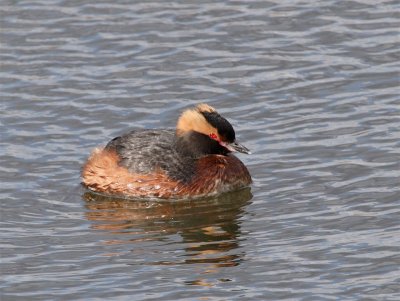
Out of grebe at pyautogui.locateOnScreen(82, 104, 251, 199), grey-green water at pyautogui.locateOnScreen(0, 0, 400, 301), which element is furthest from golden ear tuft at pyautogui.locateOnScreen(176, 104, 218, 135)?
grey-green water at pyautogui.locateOnScreen(0, 0, 400, 301)

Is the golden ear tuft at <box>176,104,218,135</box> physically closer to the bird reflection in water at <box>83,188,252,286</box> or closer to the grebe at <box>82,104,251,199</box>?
the grebe at <box>82,104,251,199</box>

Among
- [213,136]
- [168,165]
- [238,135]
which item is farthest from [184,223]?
[238,135]

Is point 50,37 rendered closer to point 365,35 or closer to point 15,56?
point 15,56

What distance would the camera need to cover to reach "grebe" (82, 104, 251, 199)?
14.4 meters

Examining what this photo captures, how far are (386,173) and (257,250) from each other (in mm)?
2432

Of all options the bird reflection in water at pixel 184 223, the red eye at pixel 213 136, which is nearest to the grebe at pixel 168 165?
the red eye at pixel 213 136

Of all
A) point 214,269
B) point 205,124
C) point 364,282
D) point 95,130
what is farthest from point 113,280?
point 95,130

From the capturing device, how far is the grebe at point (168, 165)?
14445mm

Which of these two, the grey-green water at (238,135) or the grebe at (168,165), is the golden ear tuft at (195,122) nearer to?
the grebe at (168,165)

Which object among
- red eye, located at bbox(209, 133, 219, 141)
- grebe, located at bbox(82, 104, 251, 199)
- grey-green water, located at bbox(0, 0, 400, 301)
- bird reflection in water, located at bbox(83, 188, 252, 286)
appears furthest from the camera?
red eye, located at bbox(209, 133, 219, 141)

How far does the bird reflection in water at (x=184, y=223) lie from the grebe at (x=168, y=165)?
13 centimetres

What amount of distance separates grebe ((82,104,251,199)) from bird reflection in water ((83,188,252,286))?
13 cm

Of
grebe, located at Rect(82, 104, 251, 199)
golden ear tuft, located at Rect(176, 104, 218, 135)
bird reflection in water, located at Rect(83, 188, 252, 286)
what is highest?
golden ear tuft, located at Rect(176, 104, 218, 135)

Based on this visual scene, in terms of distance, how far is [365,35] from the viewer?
17.7 metres
